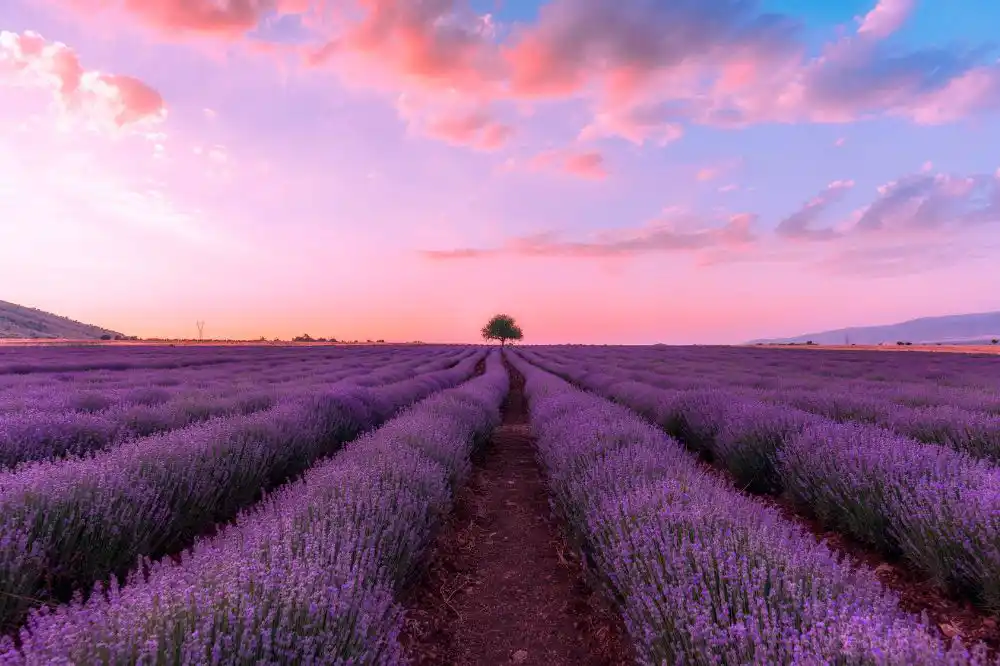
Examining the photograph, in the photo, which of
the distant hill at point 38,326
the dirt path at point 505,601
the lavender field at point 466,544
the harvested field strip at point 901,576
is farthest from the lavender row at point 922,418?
the distant hill at point 38,326

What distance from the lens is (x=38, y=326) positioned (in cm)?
9031

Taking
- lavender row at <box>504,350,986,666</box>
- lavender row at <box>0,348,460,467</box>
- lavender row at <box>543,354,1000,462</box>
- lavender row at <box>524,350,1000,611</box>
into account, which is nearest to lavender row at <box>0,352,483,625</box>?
lavender row at <box>0,348,460,467</box>

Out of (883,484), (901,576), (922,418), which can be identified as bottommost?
(901,576)

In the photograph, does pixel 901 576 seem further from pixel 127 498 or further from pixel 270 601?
pixel 127 498

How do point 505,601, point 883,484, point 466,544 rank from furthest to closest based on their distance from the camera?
point 466,544 < point 883,484 < point 505,601

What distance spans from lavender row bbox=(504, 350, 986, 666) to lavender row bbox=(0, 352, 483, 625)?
102 inches

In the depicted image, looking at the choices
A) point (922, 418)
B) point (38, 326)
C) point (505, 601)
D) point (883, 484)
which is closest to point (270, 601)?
point (505, 601)

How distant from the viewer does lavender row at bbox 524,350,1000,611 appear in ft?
8.52

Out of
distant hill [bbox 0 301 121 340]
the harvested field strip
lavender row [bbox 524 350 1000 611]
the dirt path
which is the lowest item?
the dirt path

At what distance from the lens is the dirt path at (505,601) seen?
2508 mm

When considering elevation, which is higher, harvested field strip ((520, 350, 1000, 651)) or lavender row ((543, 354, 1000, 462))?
lavender row ((543, 354, 1000, 462))

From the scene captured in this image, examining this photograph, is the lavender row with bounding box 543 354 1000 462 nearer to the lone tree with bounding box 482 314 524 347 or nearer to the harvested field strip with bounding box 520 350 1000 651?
the harvested field strip with bounding box 520 350 1000 651

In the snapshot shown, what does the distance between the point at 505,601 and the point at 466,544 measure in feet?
2.71

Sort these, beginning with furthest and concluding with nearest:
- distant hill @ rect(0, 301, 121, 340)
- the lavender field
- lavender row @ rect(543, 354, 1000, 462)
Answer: distant hill @ rect(0, 301, 121, 340) → lavender row @ rect(543, 354, 1000, 462) → the lavender field
